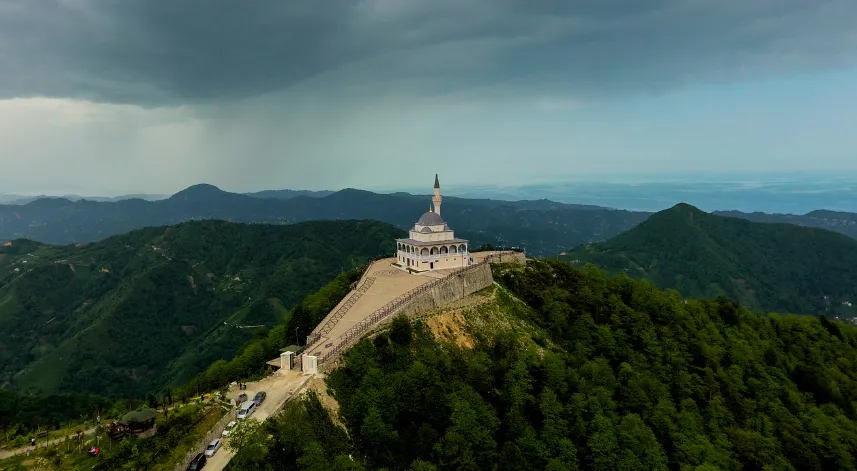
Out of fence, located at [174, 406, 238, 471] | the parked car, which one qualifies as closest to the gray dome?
the parked car

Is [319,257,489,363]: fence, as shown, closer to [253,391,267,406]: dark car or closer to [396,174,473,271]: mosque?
[253,391,267,406]: dark car

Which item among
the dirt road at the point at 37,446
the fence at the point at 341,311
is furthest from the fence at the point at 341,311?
the dirt road at the point at 37,446

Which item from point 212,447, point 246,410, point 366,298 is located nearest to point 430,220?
point 366,298

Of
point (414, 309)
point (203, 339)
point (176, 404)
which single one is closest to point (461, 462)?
point (414, 309)

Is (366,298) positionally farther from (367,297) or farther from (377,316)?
(377,316)

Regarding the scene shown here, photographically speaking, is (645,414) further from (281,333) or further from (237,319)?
(237,319)
